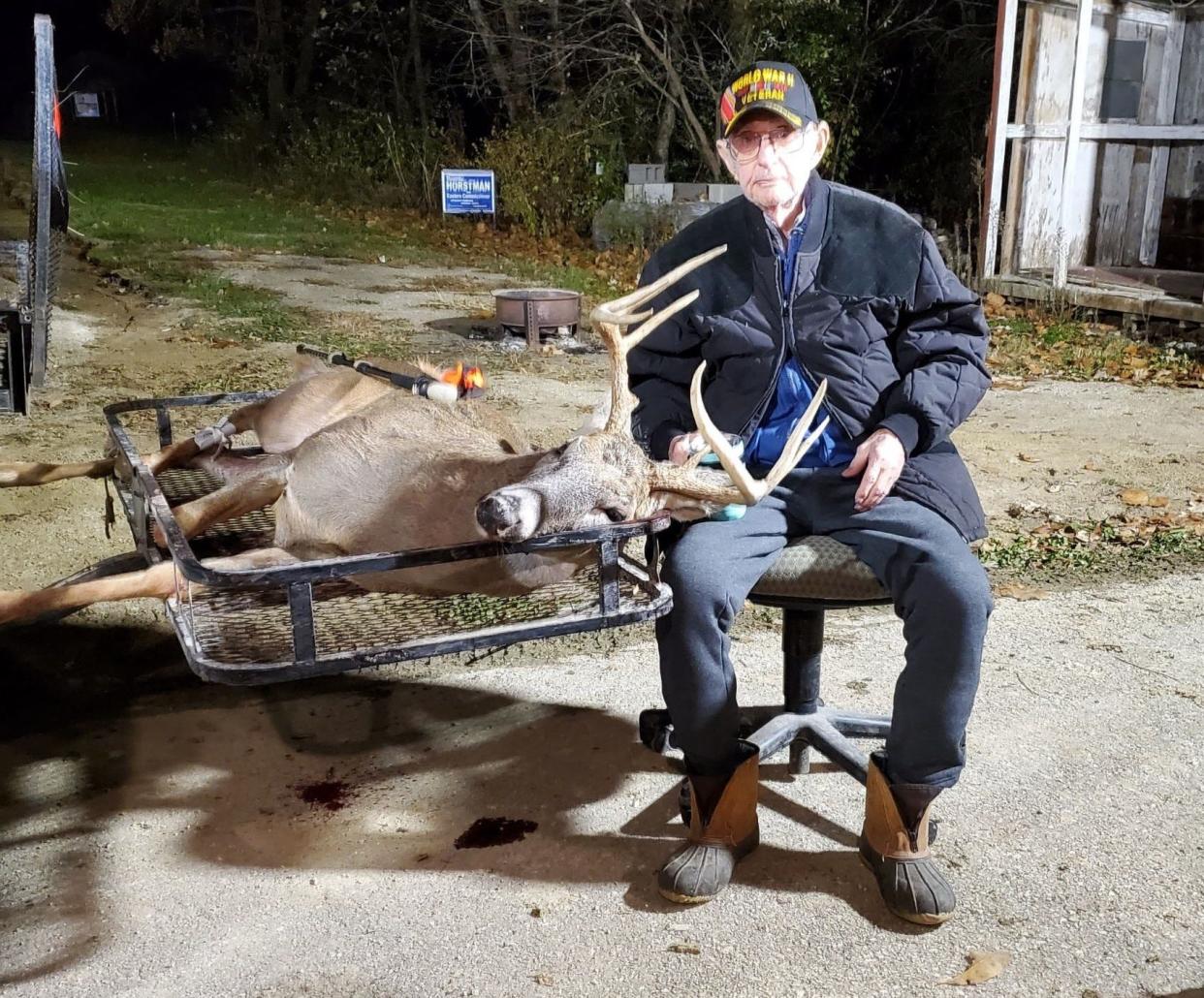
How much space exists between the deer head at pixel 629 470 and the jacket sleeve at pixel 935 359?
214 millimetres

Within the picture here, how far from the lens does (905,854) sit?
2846 mm

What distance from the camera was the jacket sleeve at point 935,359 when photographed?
10.00 ft

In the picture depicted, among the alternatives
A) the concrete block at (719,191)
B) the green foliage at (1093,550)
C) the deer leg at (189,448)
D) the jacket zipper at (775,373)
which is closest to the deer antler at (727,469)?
the jacket zipper at (775,373)

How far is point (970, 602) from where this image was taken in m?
2.75

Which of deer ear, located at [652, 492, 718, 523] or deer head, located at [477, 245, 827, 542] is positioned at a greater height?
deer head, located at [477, 245, 827, 542]

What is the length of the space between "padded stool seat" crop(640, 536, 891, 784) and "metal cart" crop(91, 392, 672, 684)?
1.14ft

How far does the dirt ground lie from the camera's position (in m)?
2.67

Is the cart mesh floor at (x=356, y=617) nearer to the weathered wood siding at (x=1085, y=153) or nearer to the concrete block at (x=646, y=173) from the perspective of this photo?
the weathered wood siding at (x=1085, y=153)

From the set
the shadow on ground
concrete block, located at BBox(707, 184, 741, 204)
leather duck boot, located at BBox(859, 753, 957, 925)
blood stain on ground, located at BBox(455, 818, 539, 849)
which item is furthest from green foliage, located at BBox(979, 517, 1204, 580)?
concrete block, located at BBox(707, 184, 741, 204)

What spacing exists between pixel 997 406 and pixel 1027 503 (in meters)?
2.06

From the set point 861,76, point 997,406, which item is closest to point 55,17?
point 861,76

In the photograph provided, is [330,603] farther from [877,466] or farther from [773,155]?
[773,155]

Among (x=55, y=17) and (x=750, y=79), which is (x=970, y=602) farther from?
(x=55, y=17)

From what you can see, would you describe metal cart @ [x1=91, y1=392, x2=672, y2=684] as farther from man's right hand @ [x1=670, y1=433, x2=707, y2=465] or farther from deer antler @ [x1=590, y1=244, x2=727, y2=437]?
deer antler @ [x1=590, y1=244, x2=727, y2=437]
